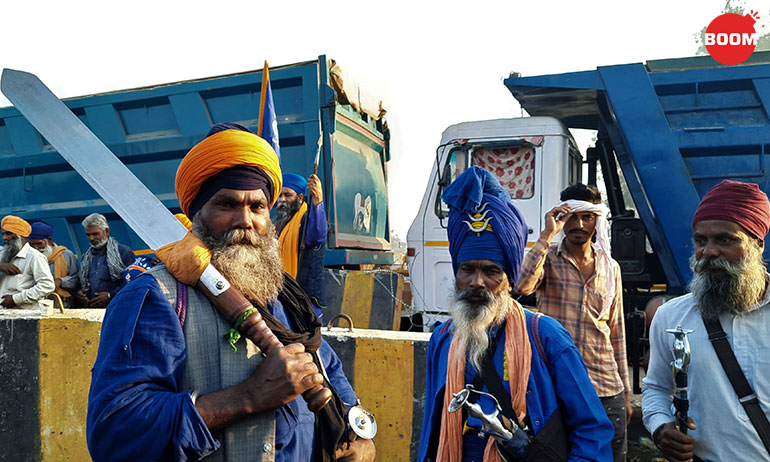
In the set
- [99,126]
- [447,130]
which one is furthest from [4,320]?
[99,126]

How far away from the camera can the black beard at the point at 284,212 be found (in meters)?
4.27

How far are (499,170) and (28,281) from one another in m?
4.77

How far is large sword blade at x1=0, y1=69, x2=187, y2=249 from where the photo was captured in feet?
6.70

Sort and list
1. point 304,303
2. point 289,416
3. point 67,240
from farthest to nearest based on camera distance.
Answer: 1. point 67,240
2. point 304,303
3. point 289,416

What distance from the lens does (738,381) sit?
2.08 metres

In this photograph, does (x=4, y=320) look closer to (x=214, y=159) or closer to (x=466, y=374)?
(x=214, y=159)

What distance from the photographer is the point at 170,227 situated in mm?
2037

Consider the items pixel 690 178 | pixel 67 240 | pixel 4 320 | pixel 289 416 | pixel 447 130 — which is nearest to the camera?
pixel 289 416

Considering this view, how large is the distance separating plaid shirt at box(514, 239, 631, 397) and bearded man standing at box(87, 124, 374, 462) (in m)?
1.74

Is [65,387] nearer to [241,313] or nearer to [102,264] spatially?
[241,313]

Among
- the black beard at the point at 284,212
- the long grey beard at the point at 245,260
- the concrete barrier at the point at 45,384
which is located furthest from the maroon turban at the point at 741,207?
the concrete barrier at the point at 45,384

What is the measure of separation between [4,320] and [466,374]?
293cm

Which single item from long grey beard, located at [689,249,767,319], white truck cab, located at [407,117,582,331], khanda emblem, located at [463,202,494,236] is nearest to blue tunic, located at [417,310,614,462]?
khanda emblem, located at [463,202,494,236]

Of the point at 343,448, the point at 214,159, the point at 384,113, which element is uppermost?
the point at 384,113
